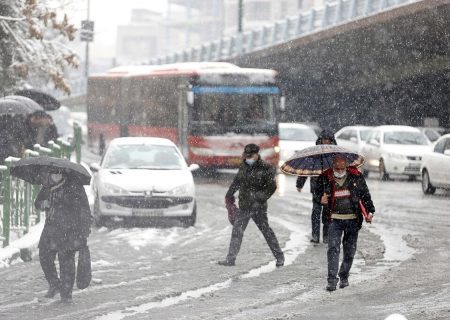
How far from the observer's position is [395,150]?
3300cm

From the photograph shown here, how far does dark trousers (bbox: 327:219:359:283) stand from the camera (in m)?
12.2

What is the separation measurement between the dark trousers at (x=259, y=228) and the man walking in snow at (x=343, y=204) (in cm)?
207

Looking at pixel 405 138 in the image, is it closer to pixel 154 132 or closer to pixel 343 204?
pixel 154 132

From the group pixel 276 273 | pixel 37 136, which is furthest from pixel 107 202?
pixel 276 273

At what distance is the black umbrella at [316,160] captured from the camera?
12539mm

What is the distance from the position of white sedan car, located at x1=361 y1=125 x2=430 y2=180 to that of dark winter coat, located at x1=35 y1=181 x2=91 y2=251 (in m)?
21.7

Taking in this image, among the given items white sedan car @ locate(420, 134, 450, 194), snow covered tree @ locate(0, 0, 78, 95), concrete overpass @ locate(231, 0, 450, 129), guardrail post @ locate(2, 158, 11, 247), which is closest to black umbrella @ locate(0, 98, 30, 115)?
snow covered tree @ locate(0, 0, 78, 95)

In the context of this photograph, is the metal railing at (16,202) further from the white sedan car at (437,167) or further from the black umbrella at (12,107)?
the white sedan car at (437,167)

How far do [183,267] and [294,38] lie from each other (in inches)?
1374

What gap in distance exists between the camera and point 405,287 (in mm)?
12430

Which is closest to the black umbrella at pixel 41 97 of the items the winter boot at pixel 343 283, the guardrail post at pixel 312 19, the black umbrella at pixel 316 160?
the black umbrella at pixel 316 160

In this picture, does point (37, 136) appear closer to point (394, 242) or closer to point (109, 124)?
point (394, 242)

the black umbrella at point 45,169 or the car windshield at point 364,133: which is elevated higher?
the black umbrella at point 45,169

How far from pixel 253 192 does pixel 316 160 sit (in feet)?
4.24
